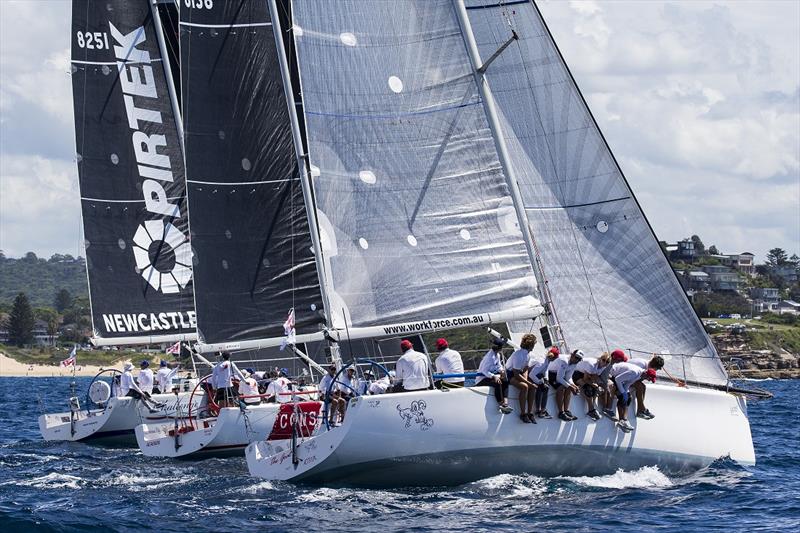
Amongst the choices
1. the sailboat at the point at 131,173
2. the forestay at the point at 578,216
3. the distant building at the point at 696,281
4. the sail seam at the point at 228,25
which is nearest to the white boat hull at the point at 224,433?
the forestay at the point at 578,216

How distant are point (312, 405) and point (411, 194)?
4.04 metres

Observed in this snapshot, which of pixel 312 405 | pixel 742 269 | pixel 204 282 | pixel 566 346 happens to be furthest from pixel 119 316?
pixel 742 269

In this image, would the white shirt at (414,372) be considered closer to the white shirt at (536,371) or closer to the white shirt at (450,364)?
the white shirt at (450,364)

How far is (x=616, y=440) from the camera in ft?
65.6

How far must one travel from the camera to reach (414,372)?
63.5 ft

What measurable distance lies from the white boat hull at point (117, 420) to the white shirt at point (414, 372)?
11199 millimetres

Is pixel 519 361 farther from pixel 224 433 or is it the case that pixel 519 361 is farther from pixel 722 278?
pixel 722 278

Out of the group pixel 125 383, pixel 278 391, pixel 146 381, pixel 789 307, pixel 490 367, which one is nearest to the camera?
pixel 490 367

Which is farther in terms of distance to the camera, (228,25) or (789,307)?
(789,307)

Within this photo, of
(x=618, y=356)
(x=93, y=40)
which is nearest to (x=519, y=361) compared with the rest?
(x=618, y=356)

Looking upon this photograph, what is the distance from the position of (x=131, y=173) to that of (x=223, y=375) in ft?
46.1

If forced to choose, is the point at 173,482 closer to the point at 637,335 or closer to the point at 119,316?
the point at 637,335

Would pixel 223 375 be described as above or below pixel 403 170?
below

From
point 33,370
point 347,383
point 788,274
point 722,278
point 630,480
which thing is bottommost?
point 630,480
